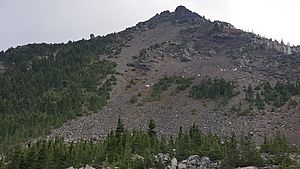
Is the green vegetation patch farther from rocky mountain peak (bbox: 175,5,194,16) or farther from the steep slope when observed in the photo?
rocky mountain peak (bbox: 175,5,194,16)

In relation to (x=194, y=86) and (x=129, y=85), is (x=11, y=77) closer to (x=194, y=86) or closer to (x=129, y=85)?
(x=129, y=85)

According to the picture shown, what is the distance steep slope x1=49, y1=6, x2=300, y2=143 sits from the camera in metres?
80.1

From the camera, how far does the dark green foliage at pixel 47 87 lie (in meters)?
80.6

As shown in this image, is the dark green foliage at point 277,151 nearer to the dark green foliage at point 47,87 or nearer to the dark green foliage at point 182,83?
Answer: the dark green foliage at point 47,87

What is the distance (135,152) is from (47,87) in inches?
1887

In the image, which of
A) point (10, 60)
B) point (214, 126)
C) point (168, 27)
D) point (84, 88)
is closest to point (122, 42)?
point (168, 27)

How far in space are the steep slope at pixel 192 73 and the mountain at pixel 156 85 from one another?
7.5 inches

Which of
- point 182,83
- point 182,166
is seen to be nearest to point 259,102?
point 182,83

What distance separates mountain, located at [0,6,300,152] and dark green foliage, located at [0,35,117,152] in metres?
0.21

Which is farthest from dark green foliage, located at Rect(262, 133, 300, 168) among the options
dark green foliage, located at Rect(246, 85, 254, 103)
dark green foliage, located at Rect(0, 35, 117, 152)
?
dark green foliage, located at Rect(0, 35, 117, 152)

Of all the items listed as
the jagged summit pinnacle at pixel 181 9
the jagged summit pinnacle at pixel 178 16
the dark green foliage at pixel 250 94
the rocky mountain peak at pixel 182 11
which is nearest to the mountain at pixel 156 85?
the dark green foliage at pixel 250 94

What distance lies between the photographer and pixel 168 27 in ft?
518

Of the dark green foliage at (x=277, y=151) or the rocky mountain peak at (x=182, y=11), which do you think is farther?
the rocky mountain peak at (x=182, y=11)

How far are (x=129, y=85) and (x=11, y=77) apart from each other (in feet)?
81.2
